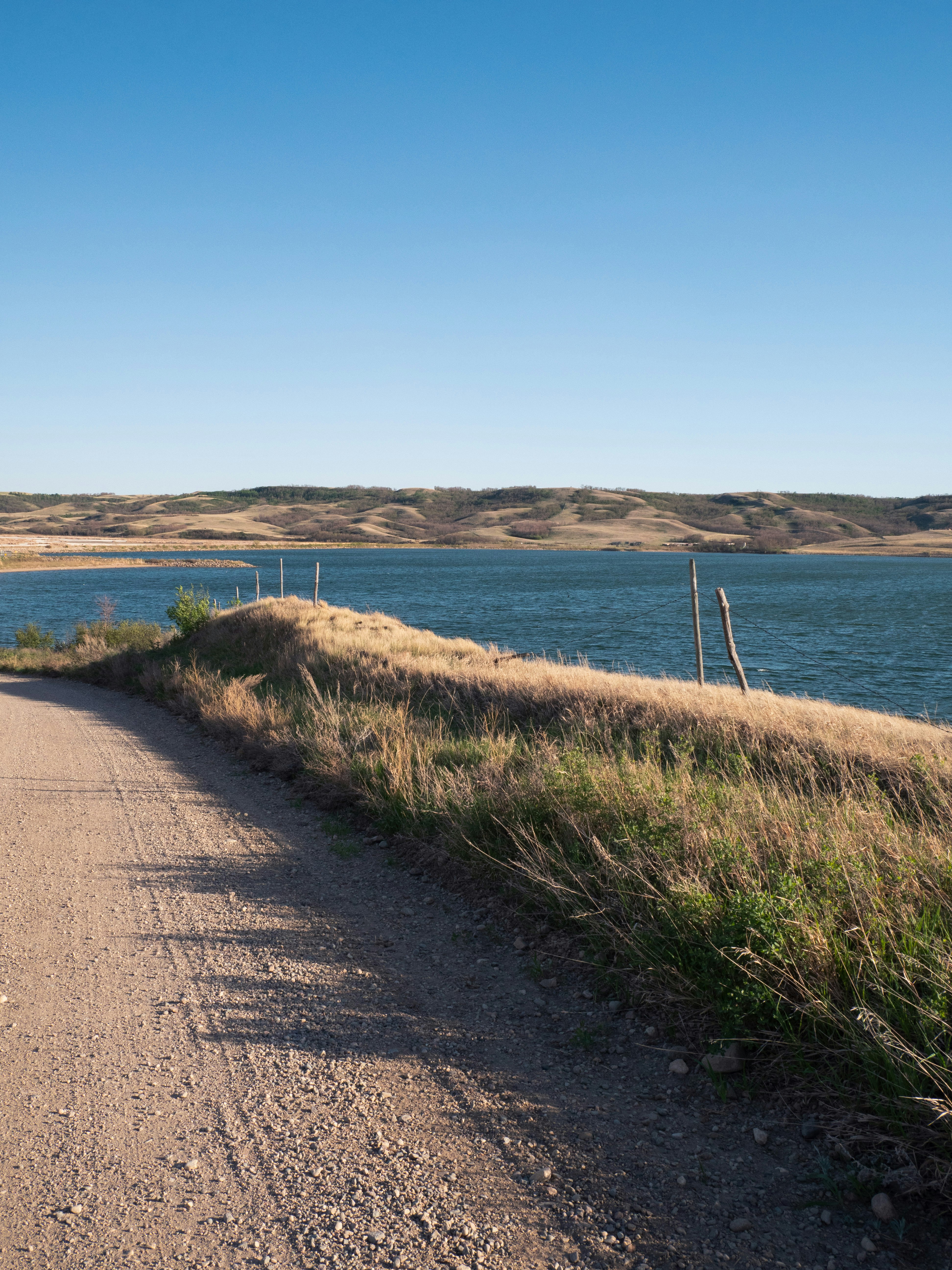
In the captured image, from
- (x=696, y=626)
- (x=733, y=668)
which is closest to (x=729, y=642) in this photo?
(x=696, y=626)

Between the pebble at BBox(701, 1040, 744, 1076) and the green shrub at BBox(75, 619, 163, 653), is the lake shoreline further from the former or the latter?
the pebble at BBox(701, 1040, 744, 1076)

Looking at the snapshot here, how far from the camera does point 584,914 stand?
4863mm

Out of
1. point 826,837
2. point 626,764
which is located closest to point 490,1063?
point 826,837

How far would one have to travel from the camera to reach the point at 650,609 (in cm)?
5600

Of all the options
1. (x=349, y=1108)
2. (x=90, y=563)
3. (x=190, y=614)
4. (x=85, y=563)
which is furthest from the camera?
(x=90, y=563)

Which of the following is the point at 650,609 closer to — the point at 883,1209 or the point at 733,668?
the point at 733,668

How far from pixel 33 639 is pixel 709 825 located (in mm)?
34859

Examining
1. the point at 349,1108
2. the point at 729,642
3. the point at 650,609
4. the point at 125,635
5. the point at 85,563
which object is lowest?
the point at 125,635

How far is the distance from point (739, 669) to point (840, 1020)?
9.77 meters

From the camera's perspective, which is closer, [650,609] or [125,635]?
[125,635]

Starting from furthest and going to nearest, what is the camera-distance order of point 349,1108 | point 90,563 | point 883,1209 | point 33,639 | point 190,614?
1. point 90,563
2. point 33,639
3. point 190,614
4. point 349,1108
5. point 883,1209

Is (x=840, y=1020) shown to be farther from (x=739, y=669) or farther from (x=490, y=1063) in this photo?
(x=739, y=669)

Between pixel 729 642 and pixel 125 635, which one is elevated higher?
pixel 729 642

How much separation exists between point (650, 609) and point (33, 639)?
1513 inches
